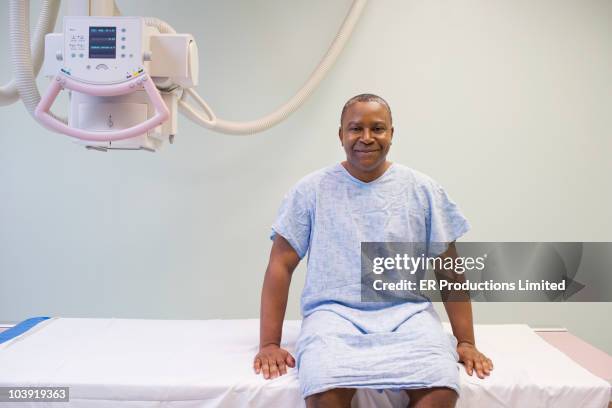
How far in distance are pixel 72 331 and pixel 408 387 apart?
1.08 m

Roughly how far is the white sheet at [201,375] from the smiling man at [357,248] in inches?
Result: 2.5

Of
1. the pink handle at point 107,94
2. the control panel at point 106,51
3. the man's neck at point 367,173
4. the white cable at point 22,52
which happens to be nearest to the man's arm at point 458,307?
the man's neck at point 367,173

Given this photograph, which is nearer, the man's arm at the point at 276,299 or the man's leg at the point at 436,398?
the man's leg at the point at 436,398

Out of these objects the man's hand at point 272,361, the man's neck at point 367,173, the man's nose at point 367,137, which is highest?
the man's nose at point 367,137

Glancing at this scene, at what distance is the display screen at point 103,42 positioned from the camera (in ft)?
5.49

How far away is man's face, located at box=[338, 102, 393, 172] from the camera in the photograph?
1.73 meters

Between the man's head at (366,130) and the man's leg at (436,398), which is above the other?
the man's head at (366,130)

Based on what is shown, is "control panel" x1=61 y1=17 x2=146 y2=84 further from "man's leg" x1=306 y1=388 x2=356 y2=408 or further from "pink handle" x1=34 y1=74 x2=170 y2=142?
"man's leg" x1=306 y1=388 x2=356 y2=408

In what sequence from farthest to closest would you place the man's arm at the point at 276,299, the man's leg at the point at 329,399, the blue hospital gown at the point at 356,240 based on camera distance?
the man's arm at the point at 276,299, the blue hospital gown at the point at 356,240, the man's leg at the point at 329,399

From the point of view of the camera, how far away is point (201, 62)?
2.62 m

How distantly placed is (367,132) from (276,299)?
521 mm

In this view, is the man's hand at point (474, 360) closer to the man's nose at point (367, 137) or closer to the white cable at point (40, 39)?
the man's nose at point (367, 137)

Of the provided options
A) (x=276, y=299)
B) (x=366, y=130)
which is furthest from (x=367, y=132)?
(x=276, y=299)

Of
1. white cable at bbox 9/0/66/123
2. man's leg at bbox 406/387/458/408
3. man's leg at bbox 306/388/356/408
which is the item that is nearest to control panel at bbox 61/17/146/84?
white cable at bbox 9/0/66/123
